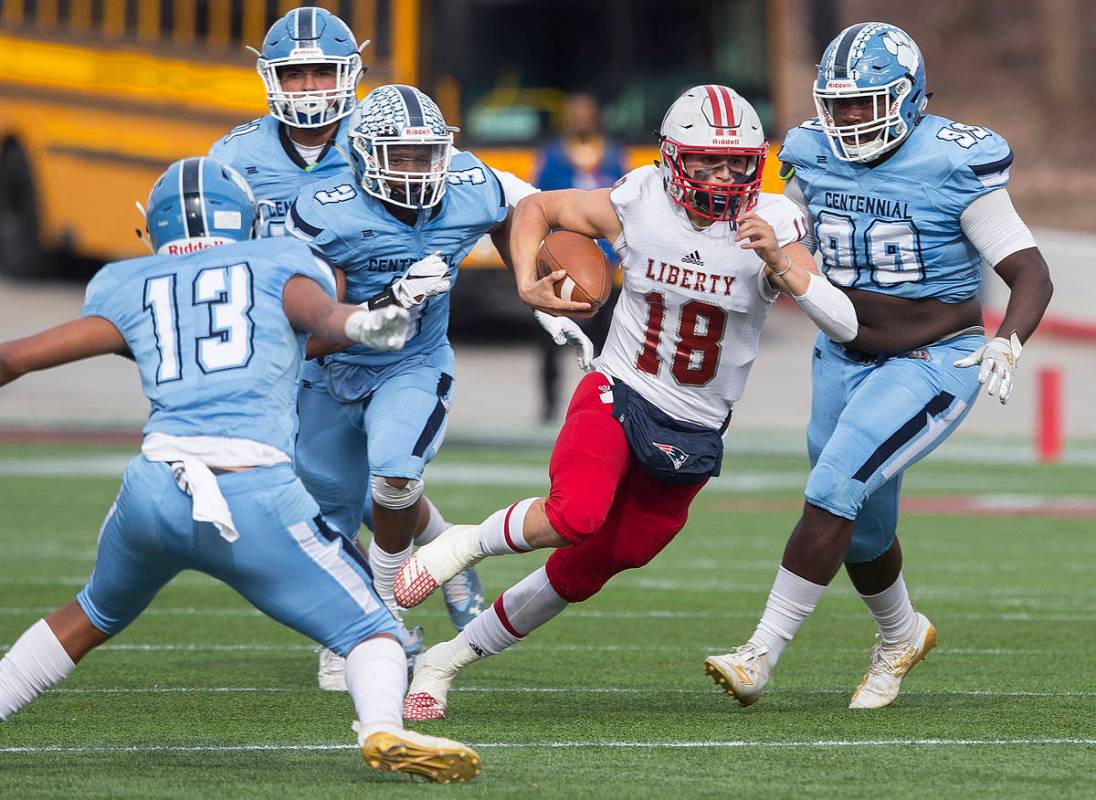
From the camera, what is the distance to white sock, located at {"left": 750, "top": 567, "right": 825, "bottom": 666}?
19.1 feet

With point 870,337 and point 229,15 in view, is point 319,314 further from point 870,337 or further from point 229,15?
point 229,15

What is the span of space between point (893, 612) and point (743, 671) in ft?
2.51

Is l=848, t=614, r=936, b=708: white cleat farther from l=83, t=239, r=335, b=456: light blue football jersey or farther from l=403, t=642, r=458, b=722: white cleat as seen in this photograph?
l=83, t=239, r=335, b=456: light blue football jersey

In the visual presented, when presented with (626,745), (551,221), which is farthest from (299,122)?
(626,745)

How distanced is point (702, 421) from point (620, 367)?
281 mm

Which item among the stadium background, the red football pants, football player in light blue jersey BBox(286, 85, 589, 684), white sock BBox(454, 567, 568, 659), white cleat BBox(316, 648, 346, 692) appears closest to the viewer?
the stadium background

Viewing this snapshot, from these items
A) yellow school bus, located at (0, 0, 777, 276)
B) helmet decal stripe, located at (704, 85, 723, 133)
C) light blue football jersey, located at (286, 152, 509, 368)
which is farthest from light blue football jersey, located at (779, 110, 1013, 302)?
yellow school bus, located at (0, 0, 777, 276)

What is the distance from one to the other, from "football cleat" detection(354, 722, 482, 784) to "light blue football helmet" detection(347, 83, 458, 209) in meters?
1.95

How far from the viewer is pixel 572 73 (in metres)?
16.4

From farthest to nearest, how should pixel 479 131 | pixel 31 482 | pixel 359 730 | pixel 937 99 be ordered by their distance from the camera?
pixel 937 99 → pixel 479 131 → pixel 31 482 → pixel 359 730

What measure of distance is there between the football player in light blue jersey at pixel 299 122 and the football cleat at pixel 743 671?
1.43m

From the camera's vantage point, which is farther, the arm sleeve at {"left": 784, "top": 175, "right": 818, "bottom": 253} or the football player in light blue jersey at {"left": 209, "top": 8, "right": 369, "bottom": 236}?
the football player in light blue jersey at {"left": 209, "top": 8, "right": 369, "bottom": 236}

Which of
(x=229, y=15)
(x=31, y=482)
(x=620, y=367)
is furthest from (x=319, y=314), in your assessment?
(x=229, y=15)

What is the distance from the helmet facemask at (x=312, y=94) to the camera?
663cm
